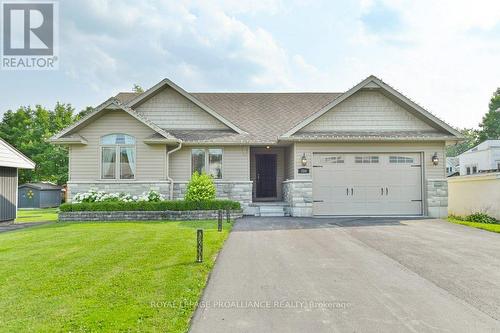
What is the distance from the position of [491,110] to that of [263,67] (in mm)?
42480

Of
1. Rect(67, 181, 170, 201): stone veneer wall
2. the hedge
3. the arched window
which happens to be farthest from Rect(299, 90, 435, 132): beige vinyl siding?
the arched window

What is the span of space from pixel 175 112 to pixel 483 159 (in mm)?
25809

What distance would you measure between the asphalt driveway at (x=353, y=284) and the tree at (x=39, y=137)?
3196 cm

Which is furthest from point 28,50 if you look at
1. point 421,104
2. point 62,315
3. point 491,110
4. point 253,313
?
point 491,110

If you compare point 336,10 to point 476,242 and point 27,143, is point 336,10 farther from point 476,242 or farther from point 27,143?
point 27,143

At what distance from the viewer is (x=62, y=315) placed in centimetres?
372

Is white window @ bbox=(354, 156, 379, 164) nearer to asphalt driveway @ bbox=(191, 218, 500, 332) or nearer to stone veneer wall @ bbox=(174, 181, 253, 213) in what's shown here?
stone veneer wall @ bbox=(174, 181, 253, 213)

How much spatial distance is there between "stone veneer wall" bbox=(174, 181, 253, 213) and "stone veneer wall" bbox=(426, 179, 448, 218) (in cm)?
769

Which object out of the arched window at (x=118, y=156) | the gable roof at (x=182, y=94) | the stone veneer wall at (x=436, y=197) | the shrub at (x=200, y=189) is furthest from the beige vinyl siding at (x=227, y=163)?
the stone veneer wall at (x=436, y=197)

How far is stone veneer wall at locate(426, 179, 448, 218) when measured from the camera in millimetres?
13664

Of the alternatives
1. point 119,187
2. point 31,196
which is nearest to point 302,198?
point 119,187

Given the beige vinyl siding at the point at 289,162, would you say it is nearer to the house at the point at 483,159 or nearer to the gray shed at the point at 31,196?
the house at the point at 483,159

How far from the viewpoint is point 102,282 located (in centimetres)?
493

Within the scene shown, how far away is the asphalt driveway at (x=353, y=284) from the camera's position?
12.2 feet
